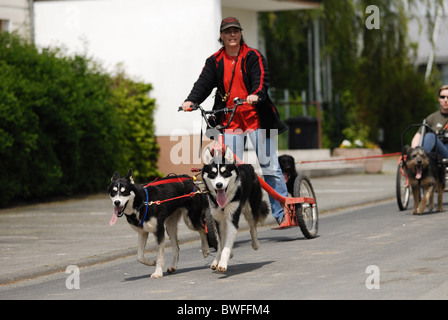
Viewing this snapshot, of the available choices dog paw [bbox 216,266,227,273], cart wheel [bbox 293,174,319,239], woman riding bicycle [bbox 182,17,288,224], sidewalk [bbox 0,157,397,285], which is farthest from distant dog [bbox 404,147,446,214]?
dog paw [bbox 216,266,227,273]

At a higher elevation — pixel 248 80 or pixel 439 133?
pixel 248 80

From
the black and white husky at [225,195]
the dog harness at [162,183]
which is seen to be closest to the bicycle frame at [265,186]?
the black and white husky at [225,195]

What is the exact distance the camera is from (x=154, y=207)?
8391mm

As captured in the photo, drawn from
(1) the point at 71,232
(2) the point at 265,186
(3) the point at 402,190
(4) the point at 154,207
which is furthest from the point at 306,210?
(3) the point at 402,190

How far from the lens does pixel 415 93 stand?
113ft

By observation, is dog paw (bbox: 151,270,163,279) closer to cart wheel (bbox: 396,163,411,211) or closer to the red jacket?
the red jacket

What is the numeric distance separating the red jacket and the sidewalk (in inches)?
93.7

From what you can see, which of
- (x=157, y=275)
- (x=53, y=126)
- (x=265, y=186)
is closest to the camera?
(x=157, y=275)

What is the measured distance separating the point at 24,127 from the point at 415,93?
842 inches

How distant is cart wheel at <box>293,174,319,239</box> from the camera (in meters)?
10.4

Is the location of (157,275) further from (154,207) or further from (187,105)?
(187,105)

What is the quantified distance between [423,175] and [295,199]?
146 inches
